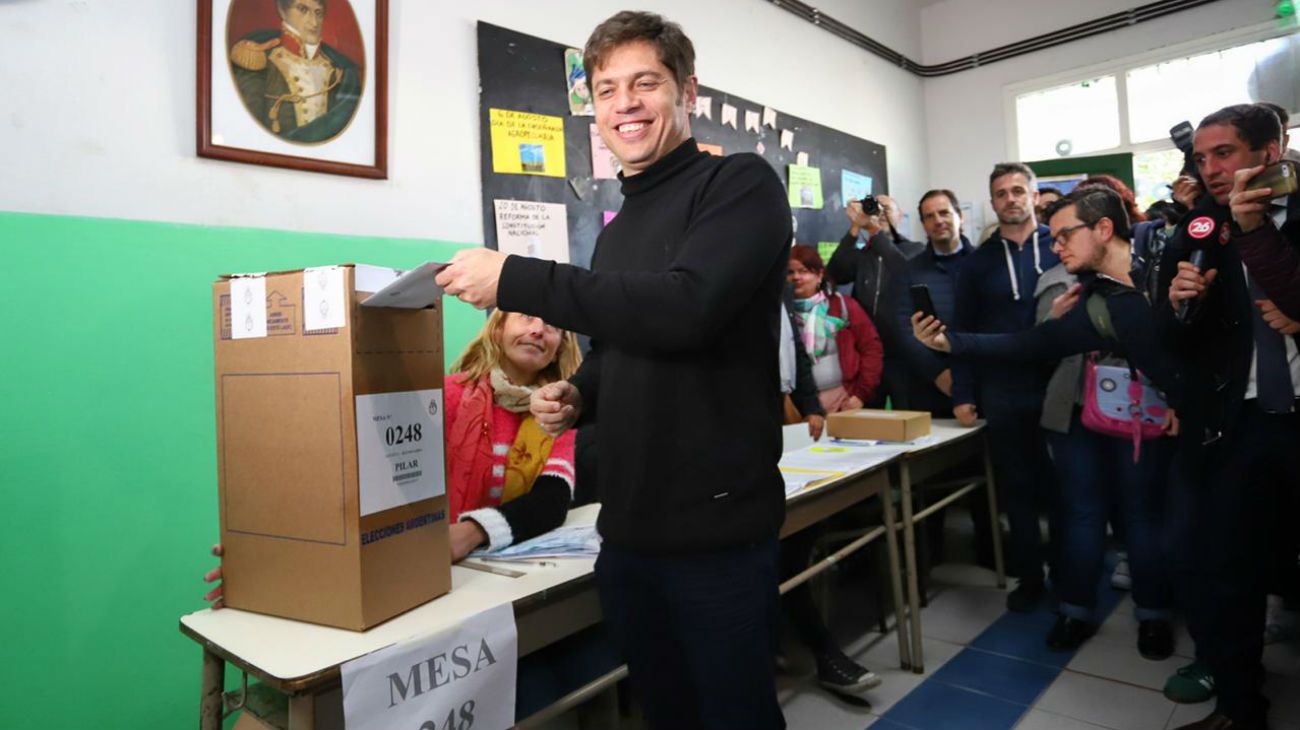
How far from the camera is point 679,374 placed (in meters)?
0.95

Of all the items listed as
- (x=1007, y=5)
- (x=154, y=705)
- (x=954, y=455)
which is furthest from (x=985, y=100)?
(x=154, y=705)

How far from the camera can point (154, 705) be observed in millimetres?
1534

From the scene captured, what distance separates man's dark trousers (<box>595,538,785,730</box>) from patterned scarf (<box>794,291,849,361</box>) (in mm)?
1999

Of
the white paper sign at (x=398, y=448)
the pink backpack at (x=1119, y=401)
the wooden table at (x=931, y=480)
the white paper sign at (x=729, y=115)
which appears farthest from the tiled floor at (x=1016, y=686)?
the white paper sign at (x=729, y=115)

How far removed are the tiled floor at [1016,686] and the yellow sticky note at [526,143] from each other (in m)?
1.78

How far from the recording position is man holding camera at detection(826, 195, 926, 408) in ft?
10.8

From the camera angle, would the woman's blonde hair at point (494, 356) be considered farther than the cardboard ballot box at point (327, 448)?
Yes

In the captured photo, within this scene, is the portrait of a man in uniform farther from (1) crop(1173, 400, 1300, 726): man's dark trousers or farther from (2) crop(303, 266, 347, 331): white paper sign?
(1) crop(1173, 400, 1300, 726): man's dark trousers

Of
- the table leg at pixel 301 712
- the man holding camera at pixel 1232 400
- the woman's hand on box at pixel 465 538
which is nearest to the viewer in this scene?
the table leg at pixel 301 712

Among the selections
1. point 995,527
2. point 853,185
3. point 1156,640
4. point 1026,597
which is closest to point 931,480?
point 995,527

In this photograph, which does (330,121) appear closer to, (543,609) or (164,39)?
(164,39)

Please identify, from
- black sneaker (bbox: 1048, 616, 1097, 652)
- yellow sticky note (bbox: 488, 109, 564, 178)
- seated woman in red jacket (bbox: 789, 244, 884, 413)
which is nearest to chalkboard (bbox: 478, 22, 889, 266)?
yellow sticky note (bbox: 488, 109, 564, 178)

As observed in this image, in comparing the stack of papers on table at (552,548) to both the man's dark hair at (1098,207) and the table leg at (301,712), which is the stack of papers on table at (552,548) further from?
the man's dark hair at (1098,207)

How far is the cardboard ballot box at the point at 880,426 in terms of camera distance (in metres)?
2.46
